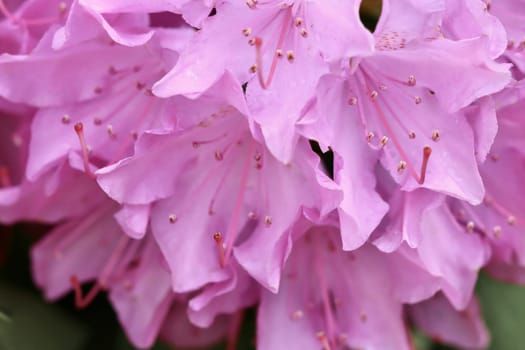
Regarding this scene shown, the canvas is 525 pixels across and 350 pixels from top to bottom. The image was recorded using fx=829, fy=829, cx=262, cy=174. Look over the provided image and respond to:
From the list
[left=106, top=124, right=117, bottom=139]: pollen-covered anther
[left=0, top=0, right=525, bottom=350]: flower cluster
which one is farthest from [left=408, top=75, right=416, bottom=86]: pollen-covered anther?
[left=106, top=124, right=117, bottom=139]: pollen-covered anther

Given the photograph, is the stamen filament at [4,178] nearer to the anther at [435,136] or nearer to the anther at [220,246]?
the anther at [220,246]

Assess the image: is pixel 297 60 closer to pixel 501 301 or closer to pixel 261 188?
pixel 261 188

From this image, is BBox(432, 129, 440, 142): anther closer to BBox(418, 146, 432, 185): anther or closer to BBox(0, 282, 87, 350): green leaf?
BBox(418, 146, 432, 185): anther

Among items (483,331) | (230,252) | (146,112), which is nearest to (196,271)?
(230,252)

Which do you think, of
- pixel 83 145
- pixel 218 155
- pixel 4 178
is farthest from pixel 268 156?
pixel 4 178

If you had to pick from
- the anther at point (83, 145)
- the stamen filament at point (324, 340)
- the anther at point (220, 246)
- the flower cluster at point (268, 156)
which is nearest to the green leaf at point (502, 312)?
the flower cluster at point (268, 156)
